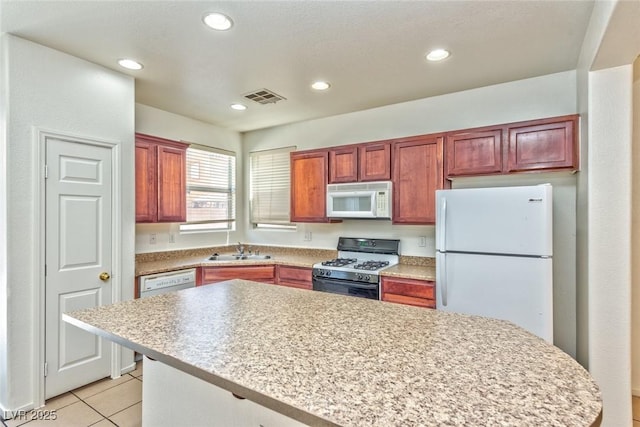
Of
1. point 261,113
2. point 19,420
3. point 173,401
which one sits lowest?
point 19,420

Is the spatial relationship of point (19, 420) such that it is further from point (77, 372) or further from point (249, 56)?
point (249, 56)

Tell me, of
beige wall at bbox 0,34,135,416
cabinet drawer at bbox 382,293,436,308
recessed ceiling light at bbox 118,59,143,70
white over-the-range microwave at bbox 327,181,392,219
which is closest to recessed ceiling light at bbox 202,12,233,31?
recessed ceiling light at bbox 118,59,143,70

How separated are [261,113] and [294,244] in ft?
5.60

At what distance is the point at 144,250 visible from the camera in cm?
370

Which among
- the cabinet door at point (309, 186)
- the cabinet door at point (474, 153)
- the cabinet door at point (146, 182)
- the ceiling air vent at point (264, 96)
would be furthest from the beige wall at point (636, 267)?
the cabinet door at point (146, 182)

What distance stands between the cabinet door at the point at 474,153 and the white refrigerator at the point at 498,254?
1.28ft

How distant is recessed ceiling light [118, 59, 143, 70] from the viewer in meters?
2.65

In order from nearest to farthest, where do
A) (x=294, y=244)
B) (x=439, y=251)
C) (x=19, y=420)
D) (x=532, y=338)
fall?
(x=532, y=338) < (x=19, y=420) < (x=439, y=251) < (x=294, y=244)

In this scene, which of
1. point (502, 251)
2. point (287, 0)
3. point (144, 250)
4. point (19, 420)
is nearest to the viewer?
point (287, 0)

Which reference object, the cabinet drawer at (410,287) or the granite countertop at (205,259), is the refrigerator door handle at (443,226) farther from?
the granite countertop at (205,259)

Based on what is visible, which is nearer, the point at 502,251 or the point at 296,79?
the point at 502,251

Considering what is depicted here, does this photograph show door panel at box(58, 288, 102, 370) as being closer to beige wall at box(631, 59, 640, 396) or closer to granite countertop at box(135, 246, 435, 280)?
granite countertop at box(135, 246, 435, 280)

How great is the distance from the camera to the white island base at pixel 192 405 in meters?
1.16

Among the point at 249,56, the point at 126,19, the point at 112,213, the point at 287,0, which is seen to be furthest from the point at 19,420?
the point at 287,0
